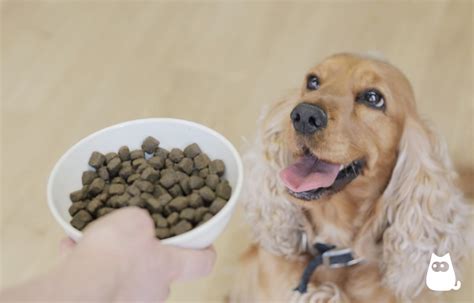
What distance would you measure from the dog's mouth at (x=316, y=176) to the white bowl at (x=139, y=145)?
217 millimetres

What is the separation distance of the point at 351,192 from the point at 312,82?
0.76 ft

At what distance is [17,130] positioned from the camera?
2.01m

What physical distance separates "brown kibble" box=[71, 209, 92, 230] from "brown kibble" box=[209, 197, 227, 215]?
182mm

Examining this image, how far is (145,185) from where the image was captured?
1.02 metres

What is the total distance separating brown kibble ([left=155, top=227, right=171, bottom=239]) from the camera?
0.94 metres

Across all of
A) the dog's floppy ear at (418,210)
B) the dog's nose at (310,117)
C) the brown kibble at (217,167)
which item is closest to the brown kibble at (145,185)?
the brown kibble at (217,167)

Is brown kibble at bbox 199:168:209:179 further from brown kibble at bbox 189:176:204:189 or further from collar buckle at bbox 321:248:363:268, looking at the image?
collar buckle at bbox 321:248:363:268

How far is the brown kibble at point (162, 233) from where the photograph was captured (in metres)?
0.94

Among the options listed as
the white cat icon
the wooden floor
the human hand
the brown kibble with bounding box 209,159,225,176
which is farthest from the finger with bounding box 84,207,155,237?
the wooden floor

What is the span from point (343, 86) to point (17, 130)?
117cm

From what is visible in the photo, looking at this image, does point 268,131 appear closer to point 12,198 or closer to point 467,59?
point 12,198

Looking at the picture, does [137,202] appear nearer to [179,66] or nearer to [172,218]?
[172,218]

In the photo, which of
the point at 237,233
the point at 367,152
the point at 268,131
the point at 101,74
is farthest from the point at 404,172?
the point at 101,74

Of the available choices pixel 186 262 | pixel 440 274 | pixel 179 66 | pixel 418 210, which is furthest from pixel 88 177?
pixel 179 66
